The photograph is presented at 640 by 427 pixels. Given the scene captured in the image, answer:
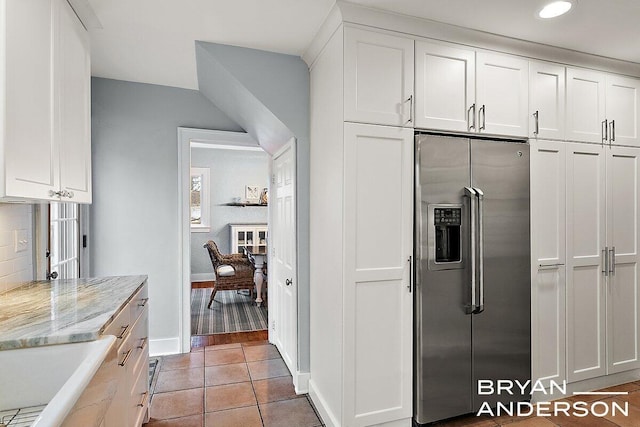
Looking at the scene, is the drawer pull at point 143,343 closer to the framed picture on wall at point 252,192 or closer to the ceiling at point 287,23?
the ceiling at point 287,23

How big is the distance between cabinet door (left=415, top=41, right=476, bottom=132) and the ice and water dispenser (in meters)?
0.53

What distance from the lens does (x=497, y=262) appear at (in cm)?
229

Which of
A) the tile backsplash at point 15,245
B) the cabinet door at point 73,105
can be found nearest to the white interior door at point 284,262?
the cabinet door at point 73,105

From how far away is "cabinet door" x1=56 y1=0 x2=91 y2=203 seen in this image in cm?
176

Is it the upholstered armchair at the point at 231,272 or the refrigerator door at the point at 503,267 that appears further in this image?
the upholstered armchair at the point at 231,272

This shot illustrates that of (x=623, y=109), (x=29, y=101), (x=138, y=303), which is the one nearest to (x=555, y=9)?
(x=623, y=109)

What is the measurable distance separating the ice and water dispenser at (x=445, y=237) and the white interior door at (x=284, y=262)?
3.41ft

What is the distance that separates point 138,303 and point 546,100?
9.77 ft

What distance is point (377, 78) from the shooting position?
2.06 meters

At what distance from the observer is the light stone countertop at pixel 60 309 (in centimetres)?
121

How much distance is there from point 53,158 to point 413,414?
2.42 m

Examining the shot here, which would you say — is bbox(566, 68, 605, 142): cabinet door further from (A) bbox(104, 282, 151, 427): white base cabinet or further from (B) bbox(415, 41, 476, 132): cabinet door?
(A) bbox(104, 282, 151, 427): white base cabinet

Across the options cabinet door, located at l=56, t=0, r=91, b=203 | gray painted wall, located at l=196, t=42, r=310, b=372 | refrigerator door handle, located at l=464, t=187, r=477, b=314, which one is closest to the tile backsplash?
cabinet door, located at l=56, t=0, r=91, b=203

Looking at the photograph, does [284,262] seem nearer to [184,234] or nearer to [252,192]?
[184,234]
